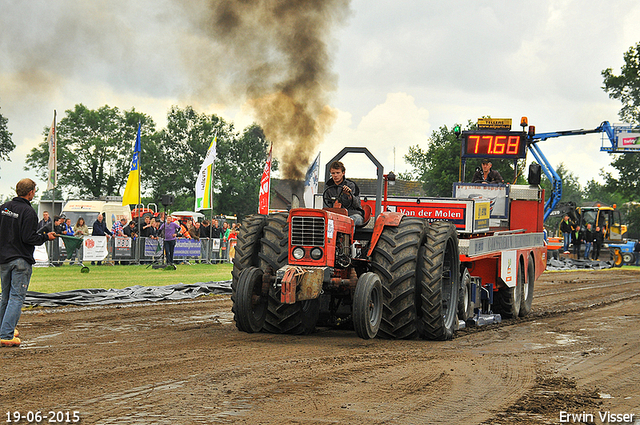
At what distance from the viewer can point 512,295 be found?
13.1m

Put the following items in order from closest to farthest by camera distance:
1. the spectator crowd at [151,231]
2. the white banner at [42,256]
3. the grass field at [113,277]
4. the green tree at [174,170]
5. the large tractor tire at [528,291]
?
the large tractor tire at [528,291]
the grass field at [113,277]
the white banner at [42,256]
the spectator crowd at [151,231]
the green tree at [174,170]

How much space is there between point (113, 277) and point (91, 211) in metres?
15.4

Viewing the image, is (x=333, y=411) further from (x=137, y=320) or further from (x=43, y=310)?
(x=43, y=310)

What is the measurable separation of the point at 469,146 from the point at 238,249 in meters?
7.27

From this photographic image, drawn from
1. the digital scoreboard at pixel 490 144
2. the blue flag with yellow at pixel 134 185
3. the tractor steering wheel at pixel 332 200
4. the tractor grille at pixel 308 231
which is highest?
the digital scoreboard at pixel 490 144

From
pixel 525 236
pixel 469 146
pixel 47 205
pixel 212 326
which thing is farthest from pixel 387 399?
pixel 47 205

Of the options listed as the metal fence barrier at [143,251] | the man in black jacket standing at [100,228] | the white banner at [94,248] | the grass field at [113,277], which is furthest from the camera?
the man in black jacket standing at [100,228]

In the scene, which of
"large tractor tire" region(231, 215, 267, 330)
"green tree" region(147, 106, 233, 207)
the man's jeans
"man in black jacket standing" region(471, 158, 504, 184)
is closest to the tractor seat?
"large tractor tire" region(231, 215, 267, 330)

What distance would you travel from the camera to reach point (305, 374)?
260 inches

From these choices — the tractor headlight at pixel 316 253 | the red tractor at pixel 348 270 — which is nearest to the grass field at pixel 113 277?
the red tractor at pixel 348 270

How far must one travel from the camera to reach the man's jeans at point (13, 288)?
8.09 meters

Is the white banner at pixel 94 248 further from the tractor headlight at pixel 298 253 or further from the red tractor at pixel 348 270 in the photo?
the tractor headlight at pixel 298 253

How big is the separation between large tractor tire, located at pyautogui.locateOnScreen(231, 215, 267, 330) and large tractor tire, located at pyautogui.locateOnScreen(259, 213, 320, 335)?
0.20m

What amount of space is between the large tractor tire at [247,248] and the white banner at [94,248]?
1436cm
